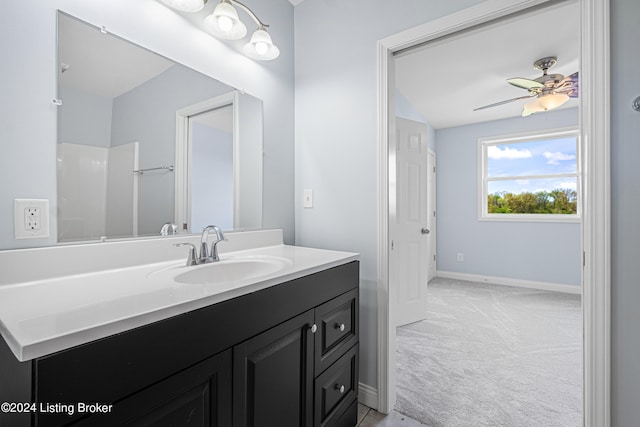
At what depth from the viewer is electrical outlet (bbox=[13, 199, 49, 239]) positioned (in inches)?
35.0

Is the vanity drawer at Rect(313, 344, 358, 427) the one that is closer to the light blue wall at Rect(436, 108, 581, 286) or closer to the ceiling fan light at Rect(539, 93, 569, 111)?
the ceiling fan light at Rect(539, 93, 569, 111)

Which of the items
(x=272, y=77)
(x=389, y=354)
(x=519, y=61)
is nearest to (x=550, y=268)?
(x=519, y=61)

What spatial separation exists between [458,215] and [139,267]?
4.55 m

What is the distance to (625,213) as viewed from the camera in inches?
43.0

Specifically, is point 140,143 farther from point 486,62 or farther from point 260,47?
point 486,62

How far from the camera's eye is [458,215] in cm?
461

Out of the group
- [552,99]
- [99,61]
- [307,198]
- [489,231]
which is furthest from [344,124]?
[489,231]

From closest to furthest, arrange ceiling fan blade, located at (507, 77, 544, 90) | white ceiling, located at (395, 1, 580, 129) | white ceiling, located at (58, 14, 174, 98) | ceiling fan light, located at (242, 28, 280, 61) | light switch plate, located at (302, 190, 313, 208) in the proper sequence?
1. white ceiling, located at (58, 14, 174, 98)
2. ceiling fan light, located at (242, 28, 280, 61)
3. light switch plate, located at (302, 190, 313, 208)
4. white ceiling, located at (395, 1, 580, 129)
5. ceiling fan blade, located at (507, 77, 544, 90)

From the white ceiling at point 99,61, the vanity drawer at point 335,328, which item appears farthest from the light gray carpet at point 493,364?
the white ceiling at point 99,61

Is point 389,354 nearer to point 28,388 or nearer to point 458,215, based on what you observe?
point 28,388

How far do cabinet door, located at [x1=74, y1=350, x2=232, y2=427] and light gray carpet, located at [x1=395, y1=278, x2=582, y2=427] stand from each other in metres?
1.25

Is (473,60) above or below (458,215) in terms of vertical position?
above

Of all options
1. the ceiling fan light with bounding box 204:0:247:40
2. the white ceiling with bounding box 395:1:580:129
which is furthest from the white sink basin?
the white ceiling with bounding box 395:1:580:129

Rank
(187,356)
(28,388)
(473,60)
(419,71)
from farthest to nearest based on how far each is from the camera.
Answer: (419,71) → (473,60) → (187,356) → (28,388)
